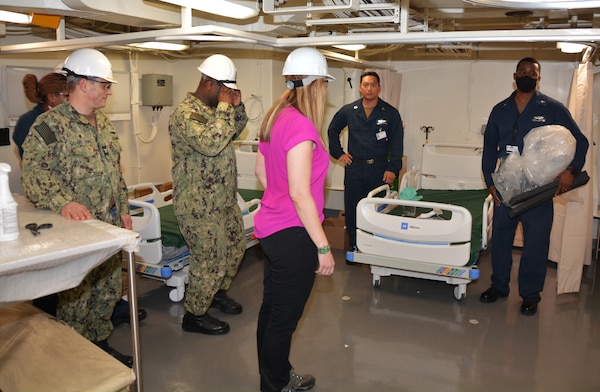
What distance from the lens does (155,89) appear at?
7078mm

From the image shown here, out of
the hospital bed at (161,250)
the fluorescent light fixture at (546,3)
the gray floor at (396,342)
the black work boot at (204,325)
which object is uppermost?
the fluorescent light fixture at (546,3)

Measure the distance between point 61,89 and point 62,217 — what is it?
1.60 meters

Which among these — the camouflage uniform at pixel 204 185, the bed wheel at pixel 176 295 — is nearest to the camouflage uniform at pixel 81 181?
the camouflage uniform at pixel 204 185

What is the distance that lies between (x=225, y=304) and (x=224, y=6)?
2.30 meters

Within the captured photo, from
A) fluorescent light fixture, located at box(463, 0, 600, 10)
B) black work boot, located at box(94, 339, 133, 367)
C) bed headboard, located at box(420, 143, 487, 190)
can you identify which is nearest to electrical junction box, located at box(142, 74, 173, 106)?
bed headboard, located at box(420, 143, 487, 190)

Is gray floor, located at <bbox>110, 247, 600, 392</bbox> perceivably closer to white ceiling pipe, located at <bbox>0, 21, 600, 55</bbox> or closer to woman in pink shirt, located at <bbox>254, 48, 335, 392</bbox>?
woman in pink shirt, located at <bbox>254, 48, 335, 392</bbox>

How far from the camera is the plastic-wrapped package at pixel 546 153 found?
425cm

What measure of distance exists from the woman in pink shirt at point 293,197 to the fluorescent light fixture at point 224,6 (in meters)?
0.93

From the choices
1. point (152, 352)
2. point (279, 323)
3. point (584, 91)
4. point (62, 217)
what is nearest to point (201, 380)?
point (152, 352)

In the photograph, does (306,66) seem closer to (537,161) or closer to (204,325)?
(204,325)

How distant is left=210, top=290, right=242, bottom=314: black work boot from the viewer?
4422mm

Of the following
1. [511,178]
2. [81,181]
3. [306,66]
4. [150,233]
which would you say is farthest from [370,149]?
[81,181]

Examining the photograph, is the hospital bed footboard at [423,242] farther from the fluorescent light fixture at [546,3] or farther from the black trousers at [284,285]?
the fluorescent light fixture at [546,3]

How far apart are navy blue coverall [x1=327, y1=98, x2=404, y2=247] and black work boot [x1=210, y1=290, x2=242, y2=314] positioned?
1.83m
